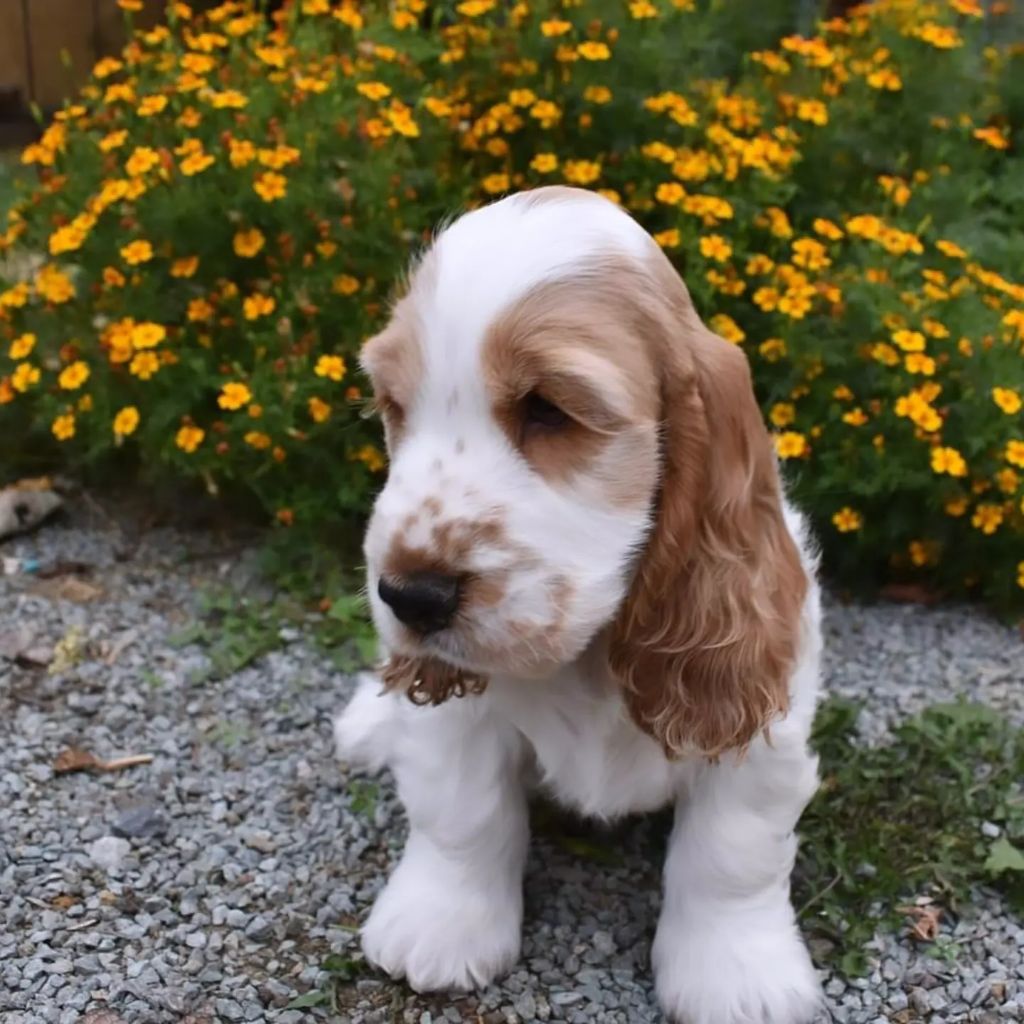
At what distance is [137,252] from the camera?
4.35 metres

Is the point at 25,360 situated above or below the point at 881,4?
below

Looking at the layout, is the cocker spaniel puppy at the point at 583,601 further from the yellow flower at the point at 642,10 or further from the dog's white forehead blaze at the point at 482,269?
the yellow flower at the point at 642,10

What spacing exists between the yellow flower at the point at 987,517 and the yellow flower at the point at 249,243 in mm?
2531

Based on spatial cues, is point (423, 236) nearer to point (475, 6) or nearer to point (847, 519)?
point (475, 6)

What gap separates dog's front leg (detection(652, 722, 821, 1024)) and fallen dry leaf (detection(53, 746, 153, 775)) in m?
1.58

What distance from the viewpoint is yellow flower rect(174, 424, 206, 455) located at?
4.34 metres

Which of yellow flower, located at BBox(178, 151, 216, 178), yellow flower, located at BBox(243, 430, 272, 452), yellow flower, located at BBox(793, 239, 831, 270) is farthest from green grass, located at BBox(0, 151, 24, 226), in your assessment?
yellow flower, located at BBox(793, 239, 831, 270)

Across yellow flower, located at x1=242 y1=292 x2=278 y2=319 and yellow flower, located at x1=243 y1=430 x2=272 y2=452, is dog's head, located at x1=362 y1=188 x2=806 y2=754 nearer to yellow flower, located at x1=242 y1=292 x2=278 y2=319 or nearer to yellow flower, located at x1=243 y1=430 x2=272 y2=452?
yellow flower, located at x1=243 y1=430 x2=272 y2=452

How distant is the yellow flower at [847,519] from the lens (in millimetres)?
4352

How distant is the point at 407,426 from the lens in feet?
7.86

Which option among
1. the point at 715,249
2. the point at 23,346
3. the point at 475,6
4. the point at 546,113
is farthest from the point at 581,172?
the point at 23,346

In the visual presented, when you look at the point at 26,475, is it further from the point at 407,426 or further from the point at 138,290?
the point at 407,426

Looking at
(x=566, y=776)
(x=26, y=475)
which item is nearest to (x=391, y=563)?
(x=566, y=776)

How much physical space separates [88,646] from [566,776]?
1.98 meters
